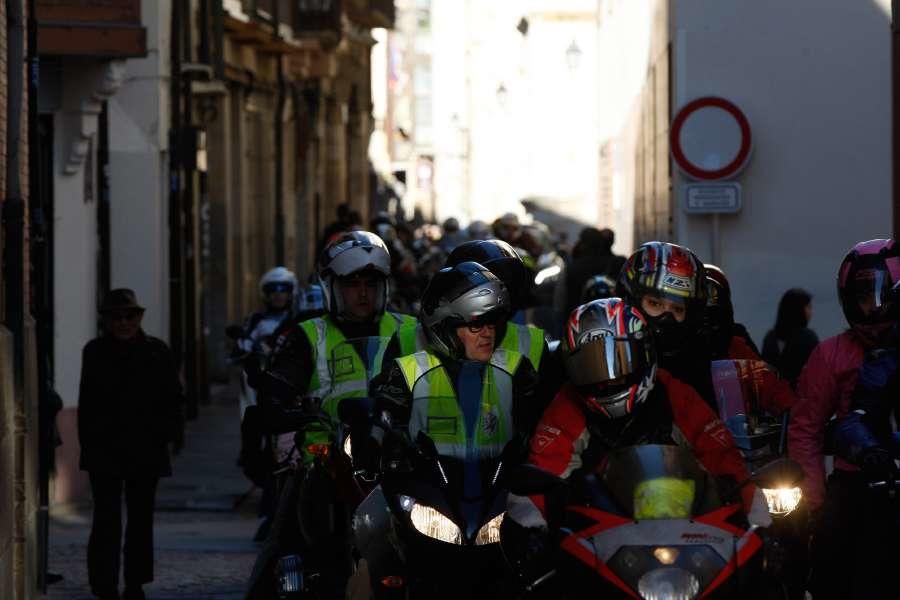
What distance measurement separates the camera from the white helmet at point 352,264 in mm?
9820

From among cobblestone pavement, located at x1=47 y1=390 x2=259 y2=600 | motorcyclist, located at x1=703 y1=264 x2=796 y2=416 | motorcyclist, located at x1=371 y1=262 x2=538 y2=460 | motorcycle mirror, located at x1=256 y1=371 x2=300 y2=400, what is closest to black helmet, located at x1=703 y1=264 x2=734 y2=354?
motorcyclist, located at x1=703 y1=264 x2=796 y2=416

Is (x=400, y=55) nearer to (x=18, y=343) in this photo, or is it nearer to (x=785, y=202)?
(x=785, y=202)

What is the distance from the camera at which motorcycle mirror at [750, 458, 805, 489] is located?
6680 millimetres

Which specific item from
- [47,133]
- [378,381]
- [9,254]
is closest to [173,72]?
[47,133]

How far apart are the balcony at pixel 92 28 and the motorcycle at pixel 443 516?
31.9ft

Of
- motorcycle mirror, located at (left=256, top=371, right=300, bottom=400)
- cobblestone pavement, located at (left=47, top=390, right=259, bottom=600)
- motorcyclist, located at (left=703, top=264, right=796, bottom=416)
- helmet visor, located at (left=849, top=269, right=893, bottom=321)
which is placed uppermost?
helmet visor, located at (left=849, top=269, right=893, bottom=321)

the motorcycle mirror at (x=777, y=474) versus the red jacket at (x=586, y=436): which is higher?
the red jacket at (x=586, y=436)

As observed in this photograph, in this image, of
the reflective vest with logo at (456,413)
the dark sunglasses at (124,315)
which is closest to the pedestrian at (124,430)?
the dark sunglasses at (124,315)

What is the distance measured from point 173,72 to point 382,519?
1421 centimetres

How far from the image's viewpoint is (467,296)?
787 cm

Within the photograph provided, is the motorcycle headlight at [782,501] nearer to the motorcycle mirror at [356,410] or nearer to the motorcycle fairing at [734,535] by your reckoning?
the motorcycle mirror at [356,410]

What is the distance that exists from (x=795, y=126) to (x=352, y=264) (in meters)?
7.52

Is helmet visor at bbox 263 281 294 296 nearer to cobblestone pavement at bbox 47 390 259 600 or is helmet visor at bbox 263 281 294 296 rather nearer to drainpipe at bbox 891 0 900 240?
cobblestone pavement at bbox 47 390 259 600

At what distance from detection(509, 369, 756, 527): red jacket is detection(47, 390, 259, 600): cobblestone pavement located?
5.25 m
